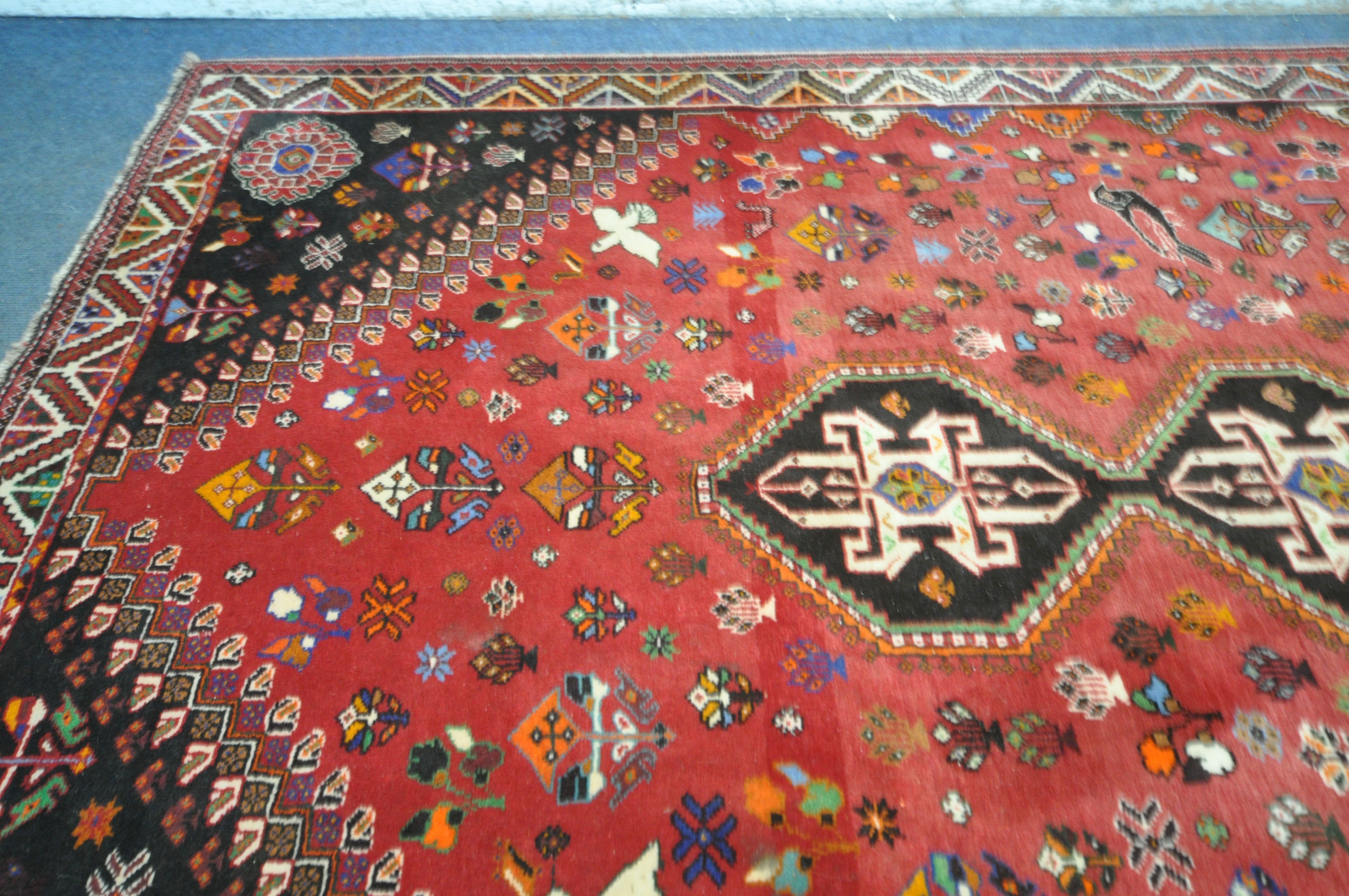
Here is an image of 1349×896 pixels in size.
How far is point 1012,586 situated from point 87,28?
13.2 ft

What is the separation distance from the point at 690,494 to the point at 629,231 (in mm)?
994

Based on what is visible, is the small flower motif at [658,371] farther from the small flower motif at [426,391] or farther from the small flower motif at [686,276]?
the small flower motif at [426,391]

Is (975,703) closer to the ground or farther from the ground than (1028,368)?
closer to the ground

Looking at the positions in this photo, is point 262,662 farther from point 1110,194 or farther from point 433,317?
point 1110,194

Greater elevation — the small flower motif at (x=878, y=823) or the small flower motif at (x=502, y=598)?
the small flower motif at (x=502, y=598)

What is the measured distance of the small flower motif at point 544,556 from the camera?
189 cm

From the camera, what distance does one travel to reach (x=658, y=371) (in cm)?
219

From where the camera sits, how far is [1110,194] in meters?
2.55

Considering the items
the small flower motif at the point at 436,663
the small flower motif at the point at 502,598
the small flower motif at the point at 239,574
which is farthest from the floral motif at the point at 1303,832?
the small flower motif at the point at 239,574

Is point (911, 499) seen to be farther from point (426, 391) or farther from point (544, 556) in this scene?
point (426, 391)

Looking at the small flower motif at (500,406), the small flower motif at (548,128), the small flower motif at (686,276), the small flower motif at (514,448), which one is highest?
the small flower motif at (548,128)

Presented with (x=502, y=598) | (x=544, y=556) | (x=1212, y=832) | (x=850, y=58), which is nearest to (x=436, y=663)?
(x=502, y=598)

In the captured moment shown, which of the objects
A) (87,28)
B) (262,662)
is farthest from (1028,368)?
(87,28)

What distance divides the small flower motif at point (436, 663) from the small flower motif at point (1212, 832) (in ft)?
5.53
